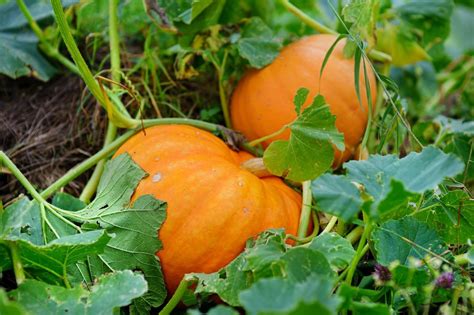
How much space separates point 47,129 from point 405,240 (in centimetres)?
102

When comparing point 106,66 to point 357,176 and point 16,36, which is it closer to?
point 16,36

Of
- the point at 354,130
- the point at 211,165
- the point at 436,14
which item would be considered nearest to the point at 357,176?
the point at 211,165

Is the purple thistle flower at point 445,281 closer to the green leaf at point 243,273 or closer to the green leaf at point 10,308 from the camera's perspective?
the green leaf at point 243,273

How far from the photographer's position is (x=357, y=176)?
967 mm

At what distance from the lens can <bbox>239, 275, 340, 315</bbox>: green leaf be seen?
70cm

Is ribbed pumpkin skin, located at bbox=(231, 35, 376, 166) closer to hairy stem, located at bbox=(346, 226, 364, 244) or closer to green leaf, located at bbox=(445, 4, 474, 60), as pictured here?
hairy stem, located at bbox=(346, 226, 364, 244)

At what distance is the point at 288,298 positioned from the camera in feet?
2.45

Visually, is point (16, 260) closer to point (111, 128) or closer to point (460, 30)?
point (111, 128)

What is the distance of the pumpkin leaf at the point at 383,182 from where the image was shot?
88 centimetres

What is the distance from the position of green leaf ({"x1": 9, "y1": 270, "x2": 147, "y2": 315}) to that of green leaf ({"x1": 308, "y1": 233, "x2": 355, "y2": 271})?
0.28m

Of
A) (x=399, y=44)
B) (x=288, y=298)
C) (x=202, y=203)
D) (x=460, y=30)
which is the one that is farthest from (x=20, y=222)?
(x=460, y=30)

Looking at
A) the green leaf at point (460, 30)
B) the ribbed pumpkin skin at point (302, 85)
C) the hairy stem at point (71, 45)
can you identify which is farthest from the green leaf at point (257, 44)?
the green leaf at point (460, 30)

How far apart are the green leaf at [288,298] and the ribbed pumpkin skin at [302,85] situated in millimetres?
765

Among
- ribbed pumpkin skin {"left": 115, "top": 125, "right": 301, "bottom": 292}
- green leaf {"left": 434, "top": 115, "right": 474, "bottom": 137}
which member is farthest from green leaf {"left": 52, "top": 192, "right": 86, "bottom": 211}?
green leaf {"left": 434, "top": 115, "right": 474, "bottom": 137}
